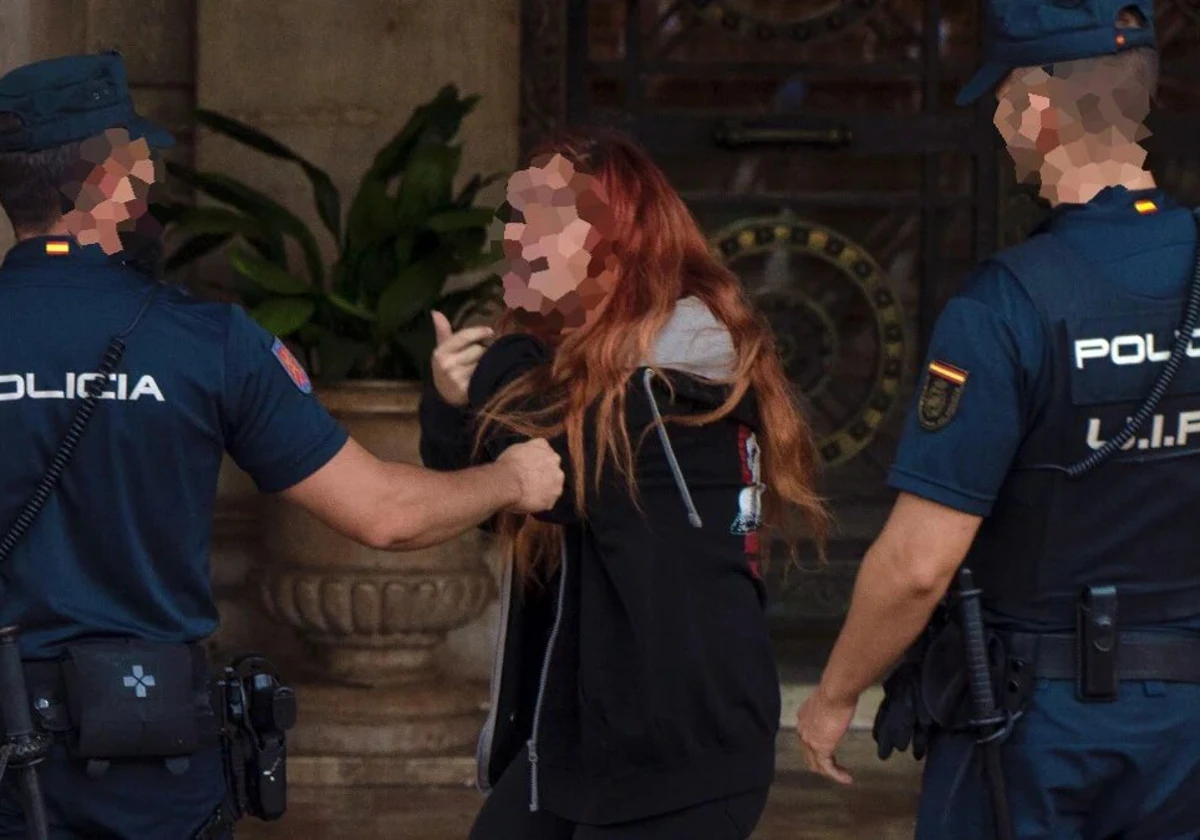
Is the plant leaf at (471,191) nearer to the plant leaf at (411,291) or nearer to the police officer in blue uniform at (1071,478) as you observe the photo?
the plant leaf at (411,291)

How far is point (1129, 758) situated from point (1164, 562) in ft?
0.91

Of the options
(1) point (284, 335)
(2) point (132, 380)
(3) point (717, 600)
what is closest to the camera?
(2) point (132, 380)

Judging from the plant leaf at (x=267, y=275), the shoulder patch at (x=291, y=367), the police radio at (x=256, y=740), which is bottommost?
the police radio at (x=256, y=740)

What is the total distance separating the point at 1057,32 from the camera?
3.29 metres

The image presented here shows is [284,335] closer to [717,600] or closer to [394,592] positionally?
[394,592]

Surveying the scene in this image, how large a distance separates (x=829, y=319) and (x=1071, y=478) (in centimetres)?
499

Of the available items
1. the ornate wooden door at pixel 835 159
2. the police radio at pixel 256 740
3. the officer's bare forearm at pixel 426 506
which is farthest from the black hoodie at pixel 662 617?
the ornate wooden door at pixel 835 159

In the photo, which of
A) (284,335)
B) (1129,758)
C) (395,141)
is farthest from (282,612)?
(1129,758)

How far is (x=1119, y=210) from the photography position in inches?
131

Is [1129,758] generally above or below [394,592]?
above

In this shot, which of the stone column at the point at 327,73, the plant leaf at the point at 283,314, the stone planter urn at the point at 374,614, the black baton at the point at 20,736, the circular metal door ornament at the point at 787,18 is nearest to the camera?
the black baton at the point at 20,736

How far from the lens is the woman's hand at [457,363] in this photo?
3605mm

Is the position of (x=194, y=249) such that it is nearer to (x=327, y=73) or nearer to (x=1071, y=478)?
(x=327, y=73)

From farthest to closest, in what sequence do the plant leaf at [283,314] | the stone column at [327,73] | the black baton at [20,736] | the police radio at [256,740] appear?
the stone column at [327,73]
the plant leaf at [283,314]
the police radio at [256,740]
the black baton at [20,736]
